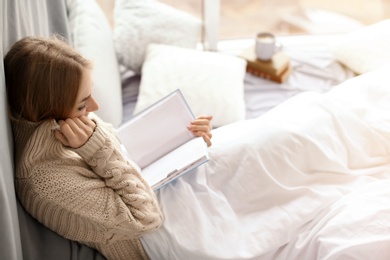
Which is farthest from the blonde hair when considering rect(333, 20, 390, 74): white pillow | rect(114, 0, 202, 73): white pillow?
rect(333, 20, 390, 74): white pillow

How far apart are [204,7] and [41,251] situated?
142cm

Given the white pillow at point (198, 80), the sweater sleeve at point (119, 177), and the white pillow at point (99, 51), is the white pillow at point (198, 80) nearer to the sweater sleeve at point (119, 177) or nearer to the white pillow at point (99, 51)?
the white pillow at point (99, 51)

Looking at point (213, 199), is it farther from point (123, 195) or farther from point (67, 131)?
point (67, 131)

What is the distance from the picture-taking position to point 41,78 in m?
0.88

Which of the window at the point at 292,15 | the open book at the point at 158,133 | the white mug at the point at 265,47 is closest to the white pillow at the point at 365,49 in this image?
the white mug at the point at 265,47

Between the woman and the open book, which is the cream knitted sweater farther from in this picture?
→ the open book

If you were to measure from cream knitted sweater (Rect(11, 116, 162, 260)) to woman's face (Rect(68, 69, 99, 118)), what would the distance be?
2.0 inches

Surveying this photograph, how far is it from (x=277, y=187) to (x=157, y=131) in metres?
0.36

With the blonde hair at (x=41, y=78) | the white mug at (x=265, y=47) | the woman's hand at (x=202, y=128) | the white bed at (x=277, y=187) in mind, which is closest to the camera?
the blonde hair at (x=41, y=78)

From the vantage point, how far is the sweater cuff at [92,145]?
38.0 inches

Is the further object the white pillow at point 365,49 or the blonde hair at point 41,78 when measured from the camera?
the white pillow at point 365,49

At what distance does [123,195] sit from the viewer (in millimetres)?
994

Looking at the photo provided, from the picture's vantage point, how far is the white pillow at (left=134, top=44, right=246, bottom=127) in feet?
5.32

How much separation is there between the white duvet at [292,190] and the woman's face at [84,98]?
11.7 inches
